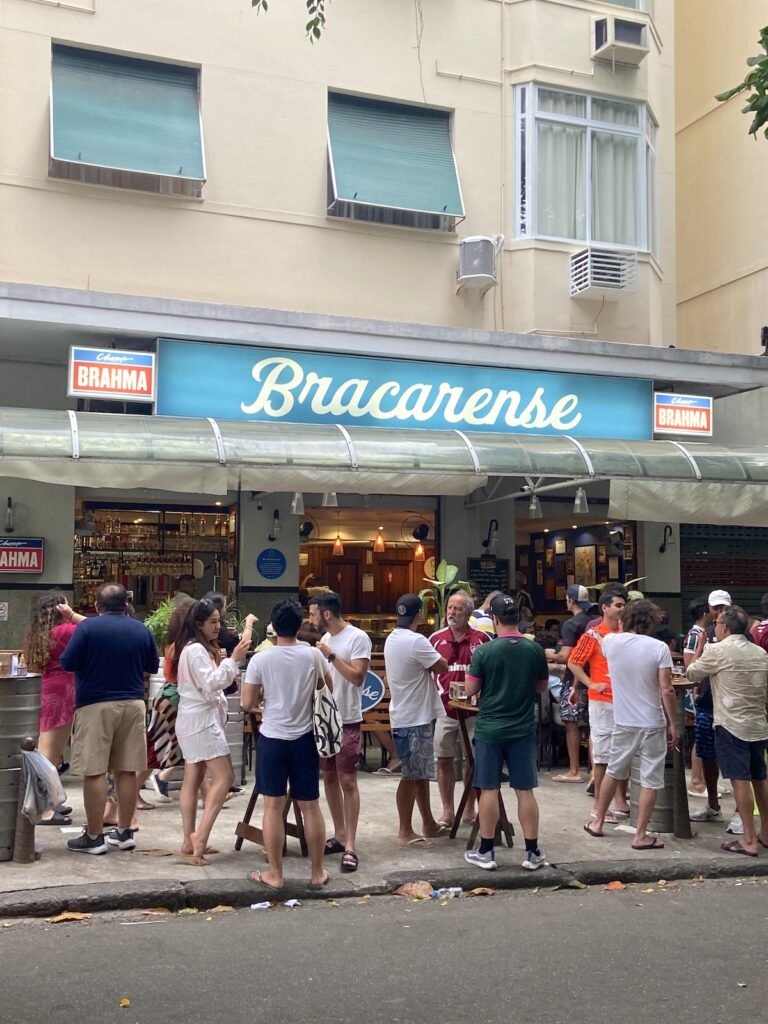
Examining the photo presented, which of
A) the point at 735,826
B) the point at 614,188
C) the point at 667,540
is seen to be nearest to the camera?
the point at 735,826

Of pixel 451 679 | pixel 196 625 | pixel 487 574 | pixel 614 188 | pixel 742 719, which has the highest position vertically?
pixel 614 188

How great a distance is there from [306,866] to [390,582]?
779cm

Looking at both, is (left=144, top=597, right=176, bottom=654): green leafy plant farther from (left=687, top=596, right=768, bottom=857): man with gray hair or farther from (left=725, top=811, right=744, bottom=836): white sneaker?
(left=725, top=811, right=744, bottom=836): white sneaker

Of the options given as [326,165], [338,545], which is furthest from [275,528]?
[326,165]

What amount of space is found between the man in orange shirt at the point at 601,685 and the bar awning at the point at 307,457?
2.48 meters

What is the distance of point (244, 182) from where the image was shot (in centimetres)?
1308

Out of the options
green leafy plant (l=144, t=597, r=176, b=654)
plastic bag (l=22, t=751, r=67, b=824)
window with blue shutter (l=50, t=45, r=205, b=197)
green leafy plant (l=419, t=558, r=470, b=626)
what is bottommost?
plastic bag (l=22, t=751, r=67, b=824)

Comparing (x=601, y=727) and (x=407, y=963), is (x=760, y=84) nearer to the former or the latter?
(x=601, y=727)

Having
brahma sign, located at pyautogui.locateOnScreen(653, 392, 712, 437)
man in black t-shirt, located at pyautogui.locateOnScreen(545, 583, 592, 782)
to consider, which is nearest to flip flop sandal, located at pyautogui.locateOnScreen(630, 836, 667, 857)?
man in black t-shirt, located at pyautogui.locateOnScreen(545, 583, 592, 782)

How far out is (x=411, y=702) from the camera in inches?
325

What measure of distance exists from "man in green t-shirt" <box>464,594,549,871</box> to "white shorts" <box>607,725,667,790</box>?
109cm

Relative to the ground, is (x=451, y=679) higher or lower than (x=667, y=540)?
lower

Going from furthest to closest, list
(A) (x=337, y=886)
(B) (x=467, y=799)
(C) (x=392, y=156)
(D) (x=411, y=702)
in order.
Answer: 1. (C) (x=392, y=156)
2. (B) (x=467, y=799)
3. (D) (x=411, y=702)
4. (A) (x=337, y=886)

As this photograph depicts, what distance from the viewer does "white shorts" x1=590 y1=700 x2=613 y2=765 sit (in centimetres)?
933
